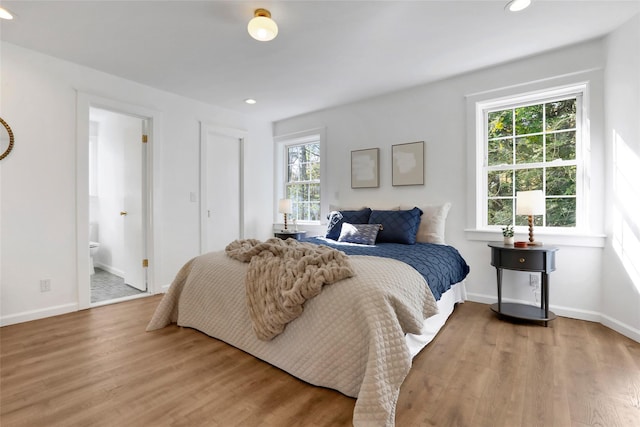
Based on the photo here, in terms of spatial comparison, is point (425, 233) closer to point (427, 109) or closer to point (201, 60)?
point (427, 109)

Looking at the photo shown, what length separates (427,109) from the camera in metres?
3.57

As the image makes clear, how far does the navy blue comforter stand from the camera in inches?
85.0

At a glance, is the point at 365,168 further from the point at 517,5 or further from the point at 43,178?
the point at 43,178

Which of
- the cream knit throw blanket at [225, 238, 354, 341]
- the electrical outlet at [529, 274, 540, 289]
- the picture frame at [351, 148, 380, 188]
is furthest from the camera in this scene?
the picture frame at [351, 148, 380, 188]

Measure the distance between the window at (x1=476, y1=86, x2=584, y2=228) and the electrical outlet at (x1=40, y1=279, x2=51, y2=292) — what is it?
4.47 m

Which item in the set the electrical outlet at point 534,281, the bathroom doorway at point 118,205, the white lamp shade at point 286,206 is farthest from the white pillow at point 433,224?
the bathroom doorway at point 118,205

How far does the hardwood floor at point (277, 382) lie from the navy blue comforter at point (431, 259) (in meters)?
0.46

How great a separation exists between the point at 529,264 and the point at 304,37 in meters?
2.74

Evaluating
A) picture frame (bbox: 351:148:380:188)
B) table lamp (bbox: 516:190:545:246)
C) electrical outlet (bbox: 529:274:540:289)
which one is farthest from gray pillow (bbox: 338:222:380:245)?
electrical outlet (bbox: 529:274:540:289)

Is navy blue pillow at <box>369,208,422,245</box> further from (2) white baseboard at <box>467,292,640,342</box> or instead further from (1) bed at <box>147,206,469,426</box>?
(2) white baseboard at <box>467,292,640,342</box>

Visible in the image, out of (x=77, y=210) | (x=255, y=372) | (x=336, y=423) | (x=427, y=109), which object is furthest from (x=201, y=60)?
(x=336, y=423)

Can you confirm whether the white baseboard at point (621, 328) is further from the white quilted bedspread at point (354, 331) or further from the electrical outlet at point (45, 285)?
the electrical outlet at point (45, 285)

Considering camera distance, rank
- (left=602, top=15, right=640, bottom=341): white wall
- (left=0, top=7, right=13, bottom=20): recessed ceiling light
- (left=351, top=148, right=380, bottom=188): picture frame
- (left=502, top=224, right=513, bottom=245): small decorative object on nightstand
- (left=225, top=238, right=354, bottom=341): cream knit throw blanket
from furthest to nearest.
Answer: (left=351, top=148, right=380, bottom=188): picture frame, (left=502, top=224, right=513, bottom=245): small decorative object on nightstand, (left=602, top=15, right=640, bottom=341): white wall, (left=0, top=7, right=13, bottom=20): recessed ceiling light, (left=225, top=238, right=354, bottom=341): cream knit throw blanket

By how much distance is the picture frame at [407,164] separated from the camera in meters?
3.61
